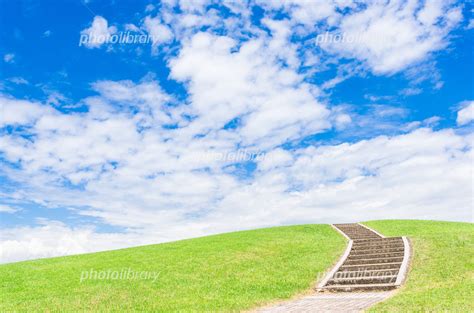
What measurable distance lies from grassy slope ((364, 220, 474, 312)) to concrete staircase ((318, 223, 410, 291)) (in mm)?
681

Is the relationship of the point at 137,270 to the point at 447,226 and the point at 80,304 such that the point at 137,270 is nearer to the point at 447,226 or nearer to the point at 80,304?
the point at 80,304

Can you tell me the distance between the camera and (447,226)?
39.1 m

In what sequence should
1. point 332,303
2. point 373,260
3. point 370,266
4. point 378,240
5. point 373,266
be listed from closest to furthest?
point 332,303 < point 373,266 < point 370,266 < point 373,260 < point 378,240

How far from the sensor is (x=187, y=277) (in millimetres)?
21734

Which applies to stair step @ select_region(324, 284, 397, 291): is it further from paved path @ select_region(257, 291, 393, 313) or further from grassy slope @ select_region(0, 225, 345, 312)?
grassy slope @ select_region(0, 225, 345, 312)

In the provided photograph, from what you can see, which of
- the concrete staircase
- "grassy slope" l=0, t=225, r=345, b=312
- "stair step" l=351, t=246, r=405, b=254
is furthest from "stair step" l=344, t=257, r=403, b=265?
"stair step" l=351, t=246, r=405, b=254

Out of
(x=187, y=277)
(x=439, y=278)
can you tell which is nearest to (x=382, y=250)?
(x=439, y=278)

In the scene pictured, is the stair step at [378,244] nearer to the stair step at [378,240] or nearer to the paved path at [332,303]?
the stair step at [378,240]

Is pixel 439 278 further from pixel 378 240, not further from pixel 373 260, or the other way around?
pixel 378 240

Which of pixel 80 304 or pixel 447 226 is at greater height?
pixel 447 226

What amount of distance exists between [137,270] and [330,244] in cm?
1390

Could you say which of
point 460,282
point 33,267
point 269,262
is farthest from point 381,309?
point 33,267

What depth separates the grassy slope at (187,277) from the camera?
56.5 feet

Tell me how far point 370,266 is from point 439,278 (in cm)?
406
